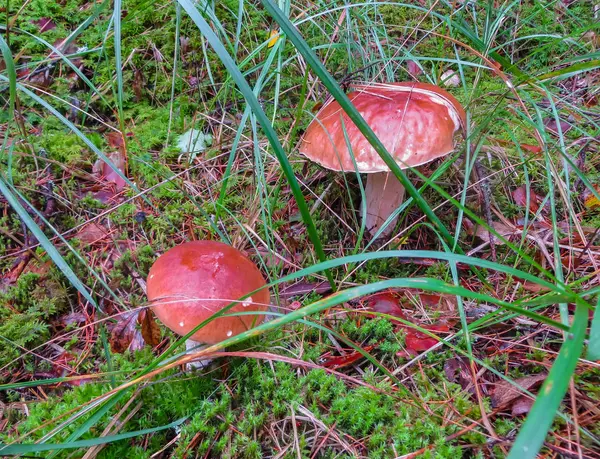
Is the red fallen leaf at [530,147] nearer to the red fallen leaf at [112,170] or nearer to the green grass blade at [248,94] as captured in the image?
the green grass blade at [248,94]

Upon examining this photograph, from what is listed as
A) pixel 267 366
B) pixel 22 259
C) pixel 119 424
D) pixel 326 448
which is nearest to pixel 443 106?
pixel 267 366

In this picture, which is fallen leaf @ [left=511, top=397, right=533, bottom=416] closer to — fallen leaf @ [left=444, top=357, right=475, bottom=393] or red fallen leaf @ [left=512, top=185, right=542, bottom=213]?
fallen leaf @ [left=444, top=357, right=475, bottom=393]

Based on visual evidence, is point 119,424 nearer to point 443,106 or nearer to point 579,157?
point 443,106

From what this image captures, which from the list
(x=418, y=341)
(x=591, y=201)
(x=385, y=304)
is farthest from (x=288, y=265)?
(x=591, y=201)

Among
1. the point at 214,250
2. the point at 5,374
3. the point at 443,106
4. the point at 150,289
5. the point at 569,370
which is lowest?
the point at 5,374

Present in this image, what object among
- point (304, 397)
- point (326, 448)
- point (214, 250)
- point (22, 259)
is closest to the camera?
point (326, 448)

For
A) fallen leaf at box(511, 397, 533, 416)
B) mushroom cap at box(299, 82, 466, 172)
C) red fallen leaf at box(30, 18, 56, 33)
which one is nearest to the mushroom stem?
mushroom cap at box(299, 82, 466, 172)

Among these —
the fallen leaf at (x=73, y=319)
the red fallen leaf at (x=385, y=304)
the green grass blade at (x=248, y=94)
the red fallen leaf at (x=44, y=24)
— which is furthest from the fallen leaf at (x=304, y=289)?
the red fallen leaf at (x=44, y=24)
